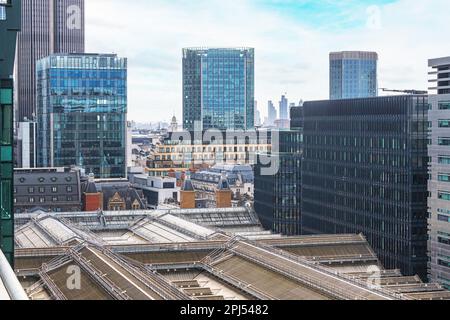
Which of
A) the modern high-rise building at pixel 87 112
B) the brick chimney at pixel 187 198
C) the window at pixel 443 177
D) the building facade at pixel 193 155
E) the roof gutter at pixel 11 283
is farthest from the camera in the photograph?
the building facade at pixel 193 155

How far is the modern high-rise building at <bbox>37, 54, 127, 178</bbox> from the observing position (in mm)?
151250

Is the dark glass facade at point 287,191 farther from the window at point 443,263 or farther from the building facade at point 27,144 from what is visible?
the building facade at point 27,144

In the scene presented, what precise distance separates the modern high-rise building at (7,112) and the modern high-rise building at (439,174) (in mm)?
46131

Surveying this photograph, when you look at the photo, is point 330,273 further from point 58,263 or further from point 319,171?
point 319,171

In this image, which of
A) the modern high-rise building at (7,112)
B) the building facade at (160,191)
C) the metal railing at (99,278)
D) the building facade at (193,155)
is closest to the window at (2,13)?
the modern high-rise building at (7,112)

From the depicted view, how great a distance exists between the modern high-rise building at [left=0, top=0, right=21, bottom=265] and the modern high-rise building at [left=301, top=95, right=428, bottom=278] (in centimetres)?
4951

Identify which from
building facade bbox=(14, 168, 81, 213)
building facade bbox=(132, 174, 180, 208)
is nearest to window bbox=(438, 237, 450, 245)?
building facade bbox=(14, 168, 81, 213)

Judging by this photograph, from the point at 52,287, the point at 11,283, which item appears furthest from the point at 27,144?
the point at 11,283

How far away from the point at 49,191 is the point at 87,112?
35168 millimetres

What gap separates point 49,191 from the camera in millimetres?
119625

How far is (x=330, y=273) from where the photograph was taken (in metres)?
45.0

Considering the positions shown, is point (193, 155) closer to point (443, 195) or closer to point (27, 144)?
point (27, 144)

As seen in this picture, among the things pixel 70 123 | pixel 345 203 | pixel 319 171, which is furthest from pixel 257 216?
pixel 70 123

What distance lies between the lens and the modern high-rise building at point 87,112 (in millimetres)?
151250
